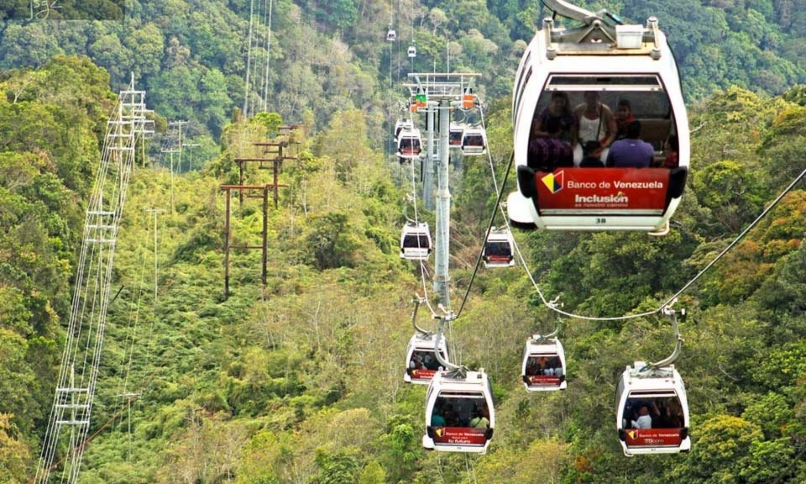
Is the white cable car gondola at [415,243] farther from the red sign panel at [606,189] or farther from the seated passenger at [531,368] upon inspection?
the red sign panel at [606,189]

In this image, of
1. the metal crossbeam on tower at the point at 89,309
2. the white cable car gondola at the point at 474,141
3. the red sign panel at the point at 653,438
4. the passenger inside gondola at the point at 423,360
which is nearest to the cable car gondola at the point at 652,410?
the red sign panel at the point at 653,438

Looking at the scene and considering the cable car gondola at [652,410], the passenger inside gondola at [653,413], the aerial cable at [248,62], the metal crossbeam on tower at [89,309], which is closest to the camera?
the cable car gondola at [652,410]

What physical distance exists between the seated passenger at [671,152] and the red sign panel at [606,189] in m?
0.09

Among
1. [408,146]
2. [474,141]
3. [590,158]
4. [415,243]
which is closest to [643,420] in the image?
[590,158]

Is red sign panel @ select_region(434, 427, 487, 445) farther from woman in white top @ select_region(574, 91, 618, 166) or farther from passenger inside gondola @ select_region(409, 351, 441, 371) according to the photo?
woman in white top @ select_region(574, 91, 618, 166)

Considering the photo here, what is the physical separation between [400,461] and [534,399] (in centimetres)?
338

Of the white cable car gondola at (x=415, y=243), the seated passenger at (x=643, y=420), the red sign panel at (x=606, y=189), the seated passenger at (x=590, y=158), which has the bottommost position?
the white cable car gondola at (x=415, y=243)

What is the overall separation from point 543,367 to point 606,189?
48.7ft

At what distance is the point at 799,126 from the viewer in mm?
39906

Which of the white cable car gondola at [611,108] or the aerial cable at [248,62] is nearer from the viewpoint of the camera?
the white cable car gondola at [611,108]

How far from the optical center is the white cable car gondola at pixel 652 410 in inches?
850

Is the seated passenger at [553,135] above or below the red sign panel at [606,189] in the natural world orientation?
above

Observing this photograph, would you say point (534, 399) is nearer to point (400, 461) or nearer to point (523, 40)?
point (400, 461)

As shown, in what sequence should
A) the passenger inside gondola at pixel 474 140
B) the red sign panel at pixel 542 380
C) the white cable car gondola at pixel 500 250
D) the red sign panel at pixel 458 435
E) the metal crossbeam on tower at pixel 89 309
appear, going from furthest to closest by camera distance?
the passenger inside gondola at pixel 474 140, the metal crossbeam on tower at pixel 89 309, the white cable car gondola at pixel 500 250, the red sign panel at pixel 542 380, the red sign panel at pixel 458 435
